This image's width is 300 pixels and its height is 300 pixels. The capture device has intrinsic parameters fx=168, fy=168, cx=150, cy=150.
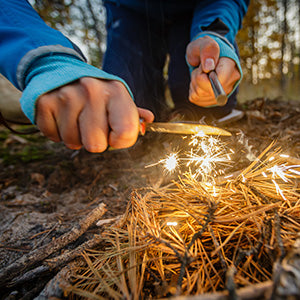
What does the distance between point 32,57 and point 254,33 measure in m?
10.8

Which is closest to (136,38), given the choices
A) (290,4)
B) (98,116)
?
(98,116)

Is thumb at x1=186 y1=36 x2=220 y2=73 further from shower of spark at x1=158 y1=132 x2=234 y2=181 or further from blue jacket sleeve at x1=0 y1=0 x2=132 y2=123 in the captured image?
blue jacket sleeve at x1=0 y1=0 x2=132 y2=123

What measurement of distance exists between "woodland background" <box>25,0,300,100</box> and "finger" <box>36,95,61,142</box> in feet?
3.43

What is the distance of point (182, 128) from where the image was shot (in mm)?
1043

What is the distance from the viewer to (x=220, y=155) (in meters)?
1.10

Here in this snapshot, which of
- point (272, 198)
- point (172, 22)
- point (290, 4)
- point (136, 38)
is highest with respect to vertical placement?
point (290, 4)

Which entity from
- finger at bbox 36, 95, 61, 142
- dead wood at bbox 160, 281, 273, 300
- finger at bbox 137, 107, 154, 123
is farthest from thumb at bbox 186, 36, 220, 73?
dead wood at bbox 160, 281, 273, 300

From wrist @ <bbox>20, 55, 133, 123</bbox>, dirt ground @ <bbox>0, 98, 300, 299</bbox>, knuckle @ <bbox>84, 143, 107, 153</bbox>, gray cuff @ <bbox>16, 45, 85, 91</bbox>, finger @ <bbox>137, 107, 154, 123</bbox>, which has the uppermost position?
gray cuff @ <bbox>16, 45, 85, 91</bbox>

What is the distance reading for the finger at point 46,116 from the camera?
76 centimetres

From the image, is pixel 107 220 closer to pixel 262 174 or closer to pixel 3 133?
pixel 262 174

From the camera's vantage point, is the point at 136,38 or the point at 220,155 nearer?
the point at 220,155

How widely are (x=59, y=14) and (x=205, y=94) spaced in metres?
2.31

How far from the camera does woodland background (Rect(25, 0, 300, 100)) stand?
224 cm

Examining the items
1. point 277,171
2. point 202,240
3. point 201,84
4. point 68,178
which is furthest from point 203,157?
point 68,178
